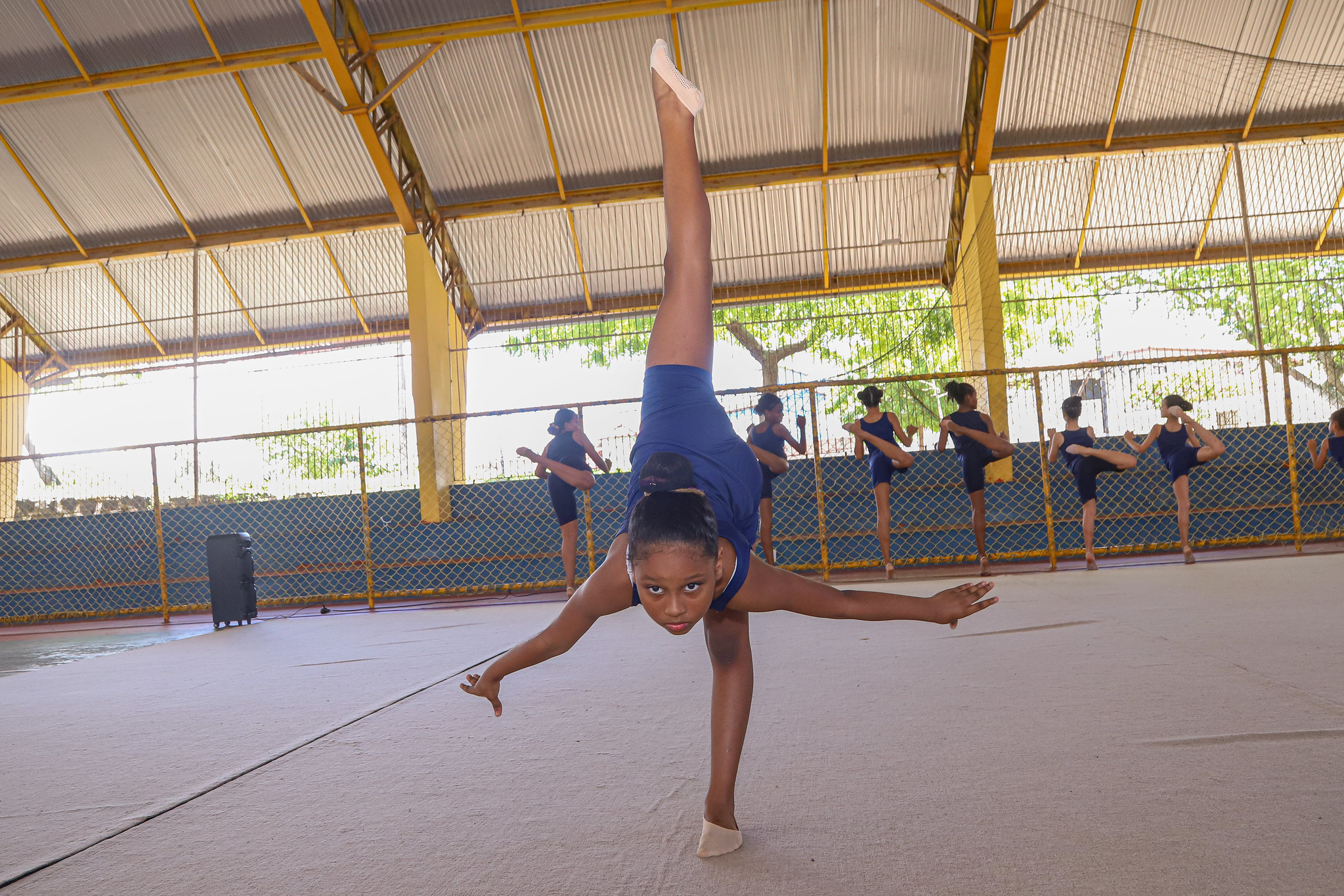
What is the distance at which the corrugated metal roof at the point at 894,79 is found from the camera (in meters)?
10.5

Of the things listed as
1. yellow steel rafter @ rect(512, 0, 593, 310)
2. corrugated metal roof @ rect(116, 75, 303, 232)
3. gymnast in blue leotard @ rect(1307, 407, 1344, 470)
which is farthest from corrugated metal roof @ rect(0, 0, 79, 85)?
gymnast in blue leotard @ rect(1307, 407, 1344, 470)

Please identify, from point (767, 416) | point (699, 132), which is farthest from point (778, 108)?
point (767, 416)

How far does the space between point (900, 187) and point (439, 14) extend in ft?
20.7

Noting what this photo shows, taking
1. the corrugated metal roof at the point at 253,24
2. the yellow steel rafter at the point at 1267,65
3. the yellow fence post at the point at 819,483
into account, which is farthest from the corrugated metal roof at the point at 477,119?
the yellow steel rafter at the point at 1267,65

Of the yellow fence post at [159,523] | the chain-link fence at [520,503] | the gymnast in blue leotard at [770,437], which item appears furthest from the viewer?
the chain-link fence at [520,503]

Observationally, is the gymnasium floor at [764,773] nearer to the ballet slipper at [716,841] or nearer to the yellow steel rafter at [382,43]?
the ballet slipper at [716,841]

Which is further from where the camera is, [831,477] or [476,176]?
A: [476,176]

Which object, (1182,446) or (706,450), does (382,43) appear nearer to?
(1182,446)

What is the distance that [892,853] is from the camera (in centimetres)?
154

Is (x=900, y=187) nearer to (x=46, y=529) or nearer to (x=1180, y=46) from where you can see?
(x=1180, y=46)

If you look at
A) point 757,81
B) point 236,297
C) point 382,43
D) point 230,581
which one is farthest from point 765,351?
point 230,581

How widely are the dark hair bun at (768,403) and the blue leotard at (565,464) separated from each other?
148 centimetres

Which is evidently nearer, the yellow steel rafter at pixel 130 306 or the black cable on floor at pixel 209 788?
the black cable on floor at pixel 209 788

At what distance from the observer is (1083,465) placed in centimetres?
732
